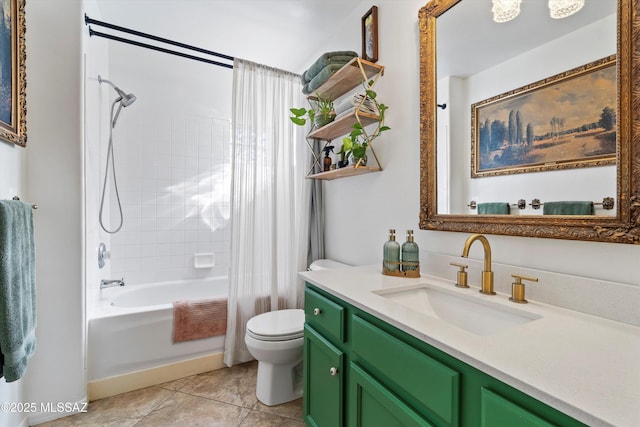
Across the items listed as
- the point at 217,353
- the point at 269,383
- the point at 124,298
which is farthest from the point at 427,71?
the point at 124,298

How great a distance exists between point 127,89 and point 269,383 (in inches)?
107

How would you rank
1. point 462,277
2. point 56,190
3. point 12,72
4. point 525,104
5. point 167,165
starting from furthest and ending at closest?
point 167,165 < point 56,190 < point 12,72 < point 462,277 < point 525,104

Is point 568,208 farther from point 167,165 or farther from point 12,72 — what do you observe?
point 167,165

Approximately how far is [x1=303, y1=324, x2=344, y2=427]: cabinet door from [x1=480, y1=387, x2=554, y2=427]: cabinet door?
Answer: 59 cm

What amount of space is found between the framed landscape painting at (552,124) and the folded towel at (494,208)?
13cm

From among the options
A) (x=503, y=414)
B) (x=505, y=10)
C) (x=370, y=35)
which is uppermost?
(x=370, y=35)

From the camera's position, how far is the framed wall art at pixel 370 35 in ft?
5.76

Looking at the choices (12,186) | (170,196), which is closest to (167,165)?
(170,196)

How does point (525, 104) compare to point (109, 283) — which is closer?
point (525, 104)

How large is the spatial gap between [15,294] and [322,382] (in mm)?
1277

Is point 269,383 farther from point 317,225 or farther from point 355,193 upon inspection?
point 355,193

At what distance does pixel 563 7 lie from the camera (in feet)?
3.13

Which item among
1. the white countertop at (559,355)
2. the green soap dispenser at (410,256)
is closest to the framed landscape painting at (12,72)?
the white countertop at (559,355)

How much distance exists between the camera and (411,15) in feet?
5.05
